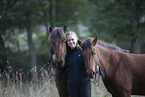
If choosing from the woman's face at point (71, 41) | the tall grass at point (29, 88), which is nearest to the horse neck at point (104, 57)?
the woman's face at point (71, 41)

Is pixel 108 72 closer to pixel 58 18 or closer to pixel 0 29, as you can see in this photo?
pixel 0 29

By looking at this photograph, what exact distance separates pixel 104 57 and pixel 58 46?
3.94 feet

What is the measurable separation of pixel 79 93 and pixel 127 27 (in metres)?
10.6

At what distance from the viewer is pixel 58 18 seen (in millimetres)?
15852

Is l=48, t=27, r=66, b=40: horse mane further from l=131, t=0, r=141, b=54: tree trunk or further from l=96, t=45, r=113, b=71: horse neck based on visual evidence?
l=131, t=0, r=141, b=54: tree trunk

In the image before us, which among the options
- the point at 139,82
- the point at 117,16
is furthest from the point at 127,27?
the point at 139,82

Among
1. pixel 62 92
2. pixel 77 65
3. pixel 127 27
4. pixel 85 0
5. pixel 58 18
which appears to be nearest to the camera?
pixel 77 65

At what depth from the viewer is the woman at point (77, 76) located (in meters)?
2.96

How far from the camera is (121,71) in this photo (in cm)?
340

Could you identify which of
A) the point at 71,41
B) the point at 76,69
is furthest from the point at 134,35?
the point at 76,69

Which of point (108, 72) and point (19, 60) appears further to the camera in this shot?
point (19, 60)

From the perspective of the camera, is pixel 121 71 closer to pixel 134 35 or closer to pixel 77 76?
pixel 77 76

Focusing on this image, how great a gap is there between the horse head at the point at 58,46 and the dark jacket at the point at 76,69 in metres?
0.20

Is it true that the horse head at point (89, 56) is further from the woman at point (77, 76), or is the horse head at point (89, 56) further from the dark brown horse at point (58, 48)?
the dark brown horse at point (58, 48)
